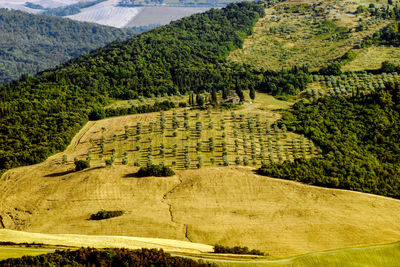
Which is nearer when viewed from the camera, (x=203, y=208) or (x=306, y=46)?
(x=203, y=208)

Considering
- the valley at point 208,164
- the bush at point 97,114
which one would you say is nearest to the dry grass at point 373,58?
the valley at point 208,164

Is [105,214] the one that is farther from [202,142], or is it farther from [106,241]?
[202,142]

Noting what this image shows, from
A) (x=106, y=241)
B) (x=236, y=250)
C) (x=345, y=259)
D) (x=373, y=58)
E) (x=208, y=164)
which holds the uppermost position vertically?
(x=106, y=241)

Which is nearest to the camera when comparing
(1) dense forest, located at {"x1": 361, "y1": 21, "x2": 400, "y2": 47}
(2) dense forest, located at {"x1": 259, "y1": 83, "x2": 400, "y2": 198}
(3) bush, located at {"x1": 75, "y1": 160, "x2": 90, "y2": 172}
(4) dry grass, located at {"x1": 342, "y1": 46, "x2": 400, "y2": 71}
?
(2) dense forest, located at {"x1": 259, "y1": 83, "x2": 400, "y2": 198}

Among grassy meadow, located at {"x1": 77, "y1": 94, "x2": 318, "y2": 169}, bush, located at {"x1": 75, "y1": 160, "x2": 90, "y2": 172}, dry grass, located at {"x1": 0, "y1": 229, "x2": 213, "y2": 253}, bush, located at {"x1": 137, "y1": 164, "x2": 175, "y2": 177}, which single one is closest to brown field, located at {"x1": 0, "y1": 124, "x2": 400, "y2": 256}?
bush, located at {"x1": 137, "y1": 164, "x2": 175, "y2": 177}

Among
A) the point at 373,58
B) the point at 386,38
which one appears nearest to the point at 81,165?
the point at 373,58

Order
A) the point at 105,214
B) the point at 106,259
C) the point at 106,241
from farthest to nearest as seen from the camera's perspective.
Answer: the point at 105,214 → the point at 106,241 → the point at 106,259

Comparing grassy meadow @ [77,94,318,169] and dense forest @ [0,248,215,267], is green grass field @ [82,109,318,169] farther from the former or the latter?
dense forest @ [0,248,215,267]

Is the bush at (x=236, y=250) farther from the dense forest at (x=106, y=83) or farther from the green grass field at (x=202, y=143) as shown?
the dense forest at (x=106, y=83)
